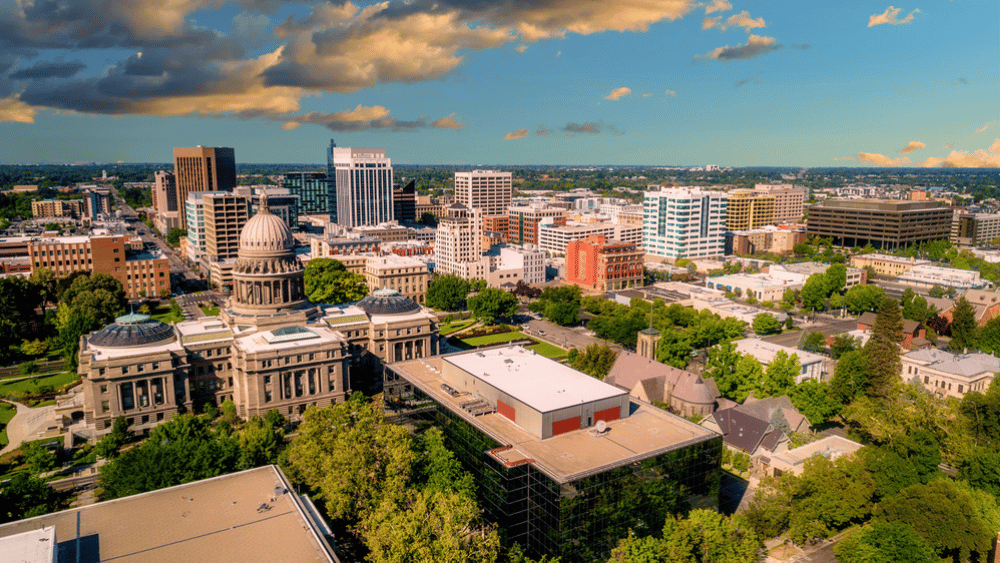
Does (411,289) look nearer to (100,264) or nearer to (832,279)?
(100,264)

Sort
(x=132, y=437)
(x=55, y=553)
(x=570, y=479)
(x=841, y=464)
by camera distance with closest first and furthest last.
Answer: (x=55, y=553)
(x=570, y=479)
(x=841, y=464)
(x=132, y=437)

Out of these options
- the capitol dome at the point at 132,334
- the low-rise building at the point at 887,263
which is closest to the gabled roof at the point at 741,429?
the capitol dome at the point at 132,334

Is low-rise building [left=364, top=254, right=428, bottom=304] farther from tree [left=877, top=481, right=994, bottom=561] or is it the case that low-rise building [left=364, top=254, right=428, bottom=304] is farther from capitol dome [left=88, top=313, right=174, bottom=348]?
tree [left=877, top=481, right=994, bottom=561]

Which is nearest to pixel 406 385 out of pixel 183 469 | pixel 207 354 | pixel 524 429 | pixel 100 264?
pixel 524 429

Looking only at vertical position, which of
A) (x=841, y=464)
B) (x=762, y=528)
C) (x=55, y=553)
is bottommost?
(x=762, y=528)

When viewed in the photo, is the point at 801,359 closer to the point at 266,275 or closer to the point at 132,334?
the point at 266,275

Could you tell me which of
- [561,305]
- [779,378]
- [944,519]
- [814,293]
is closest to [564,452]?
[944,519]
